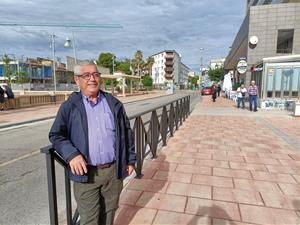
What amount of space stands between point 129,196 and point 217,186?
1.44 metres

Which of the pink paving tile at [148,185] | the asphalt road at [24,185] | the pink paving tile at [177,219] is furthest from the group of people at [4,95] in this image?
the pink paving tile at [177,219]

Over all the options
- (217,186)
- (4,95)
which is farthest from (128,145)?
(4,95)

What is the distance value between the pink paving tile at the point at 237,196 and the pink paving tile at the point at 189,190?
0.42ft

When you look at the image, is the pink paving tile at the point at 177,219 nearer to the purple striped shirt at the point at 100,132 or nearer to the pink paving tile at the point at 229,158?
the purple striped shirt at the point at 100,132

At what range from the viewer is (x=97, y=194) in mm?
2141

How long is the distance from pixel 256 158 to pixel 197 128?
3.74m

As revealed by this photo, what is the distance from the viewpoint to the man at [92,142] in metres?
1.96

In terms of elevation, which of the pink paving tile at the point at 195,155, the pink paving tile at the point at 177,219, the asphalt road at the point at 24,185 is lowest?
the asphalt road at the point at 24,185

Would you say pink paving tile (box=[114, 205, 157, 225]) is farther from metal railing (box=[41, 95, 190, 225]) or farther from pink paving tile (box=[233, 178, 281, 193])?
pink paving tile (box=[233, 178, 281, 193])

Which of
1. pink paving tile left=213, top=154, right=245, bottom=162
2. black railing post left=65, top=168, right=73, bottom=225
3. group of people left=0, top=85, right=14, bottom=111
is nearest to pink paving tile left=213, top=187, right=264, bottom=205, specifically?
pink paving tile left=213, top=154, right=245, bottom=162

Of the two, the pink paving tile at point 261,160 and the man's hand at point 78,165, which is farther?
the pink paving tile at point 261,160

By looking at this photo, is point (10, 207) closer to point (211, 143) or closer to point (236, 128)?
point (211, 143)

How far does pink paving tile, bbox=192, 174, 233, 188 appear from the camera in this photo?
396cm

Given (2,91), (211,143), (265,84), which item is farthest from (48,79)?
(211,143)
